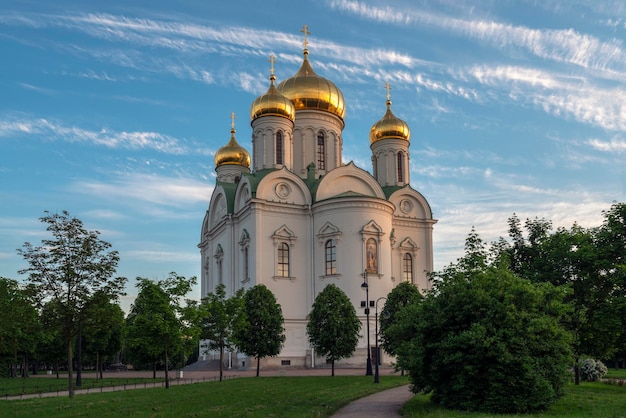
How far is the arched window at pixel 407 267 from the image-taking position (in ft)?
167

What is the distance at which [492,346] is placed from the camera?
15922mm

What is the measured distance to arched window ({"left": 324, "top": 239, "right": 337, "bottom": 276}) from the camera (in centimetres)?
4544

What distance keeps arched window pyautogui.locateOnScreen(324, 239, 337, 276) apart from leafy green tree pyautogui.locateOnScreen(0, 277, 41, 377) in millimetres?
19210

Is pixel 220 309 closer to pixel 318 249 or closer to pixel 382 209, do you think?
pixel 318 249

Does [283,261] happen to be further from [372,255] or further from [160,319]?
[160,319]

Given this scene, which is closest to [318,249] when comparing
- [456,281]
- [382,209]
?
[382,209]

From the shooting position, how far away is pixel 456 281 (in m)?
18.5

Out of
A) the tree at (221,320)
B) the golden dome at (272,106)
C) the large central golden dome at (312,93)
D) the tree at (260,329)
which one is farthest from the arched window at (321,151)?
the tree at (221,320)

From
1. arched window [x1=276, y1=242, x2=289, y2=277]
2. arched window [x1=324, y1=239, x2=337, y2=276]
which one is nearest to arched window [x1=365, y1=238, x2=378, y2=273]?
arched window [x1=324, y1=239, x2=337, y2=276]

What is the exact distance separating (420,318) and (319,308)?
20.6m

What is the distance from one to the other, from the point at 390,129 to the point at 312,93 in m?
7.41

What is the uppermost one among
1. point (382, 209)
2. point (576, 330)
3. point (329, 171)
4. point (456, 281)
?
point (329, 171)

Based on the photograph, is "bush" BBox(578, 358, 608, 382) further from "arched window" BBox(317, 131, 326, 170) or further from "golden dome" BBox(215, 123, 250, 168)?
"golden dome" BBox(215, 123, 250, 168)

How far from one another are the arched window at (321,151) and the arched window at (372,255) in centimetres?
962
